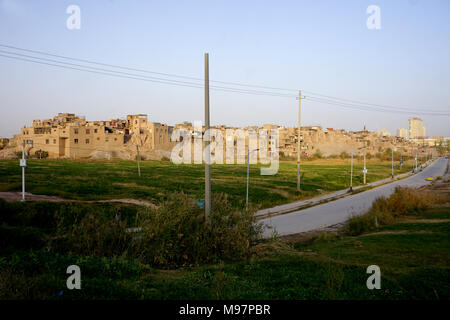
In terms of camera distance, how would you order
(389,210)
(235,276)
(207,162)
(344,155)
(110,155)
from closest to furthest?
1. (235,276)
2. (207,162)
3. (389,210)
4. (110,155)
5. (344,155)

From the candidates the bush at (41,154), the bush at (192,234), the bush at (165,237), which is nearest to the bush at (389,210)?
the bush at (192,234)

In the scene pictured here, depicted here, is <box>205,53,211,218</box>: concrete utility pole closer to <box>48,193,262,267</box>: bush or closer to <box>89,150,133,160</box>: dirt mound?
<box>48,193,262,267</box>: bush

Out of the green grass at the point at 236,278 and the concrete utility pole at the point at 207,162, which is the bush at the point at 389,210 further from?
the concrete utility pole at the point at 207,162

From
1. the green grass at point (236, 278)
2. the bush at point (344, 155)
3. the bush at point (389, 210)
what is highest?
the bush at point (344, 155)

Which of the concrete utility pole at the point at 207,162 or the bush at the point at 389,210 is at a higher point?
the concrete utility pole at the point at 207,162

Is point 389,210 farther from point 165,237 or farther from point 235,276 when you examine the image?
point 235,276

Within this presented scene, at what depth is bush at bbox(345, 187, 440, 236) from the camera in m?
19.6

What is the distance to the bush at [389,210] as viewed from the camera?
19609 mm

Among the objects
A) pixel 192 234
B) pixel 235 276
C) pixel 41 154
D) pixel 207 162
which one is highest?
pixel 41 154

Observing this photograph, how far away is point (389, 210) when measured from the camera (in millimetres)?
23875

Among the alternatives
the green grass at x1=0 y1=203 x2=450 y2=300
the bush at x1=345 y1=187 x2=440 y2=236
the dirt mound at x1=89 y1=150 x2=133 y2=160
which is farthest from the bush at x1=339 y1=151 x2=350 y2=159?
the green grass at x1=0 y1=203 x2=450 y2=300

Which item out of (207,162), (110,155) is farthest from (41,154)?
(207,162)
